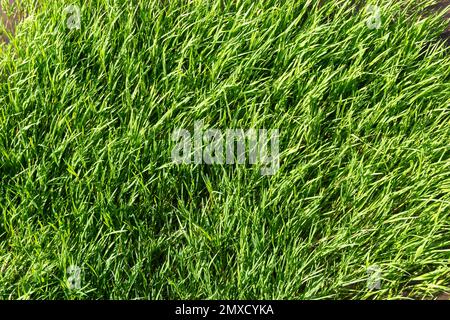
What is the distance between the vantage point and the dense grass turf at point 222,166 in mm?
2322

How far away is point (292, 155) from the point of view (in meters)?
2.55

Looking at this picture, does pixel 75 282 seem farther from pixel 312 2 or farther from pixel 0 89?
pixel 312 2

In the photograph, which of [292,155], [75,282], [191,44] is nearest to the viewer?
[75,282]

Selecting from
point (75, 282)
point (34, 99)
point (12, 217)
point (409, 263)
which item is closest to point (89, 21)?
point (34, 99)

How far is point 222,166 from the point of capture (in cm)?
246

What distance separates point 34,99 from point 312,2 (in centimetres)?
137

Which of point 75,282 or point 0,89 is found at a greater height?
point 0,89

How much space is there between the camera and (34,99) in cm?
261

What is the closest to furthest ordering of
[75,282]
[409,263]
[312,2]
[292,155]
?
1. [75,282]
2. [409,263]
3. [292,155]
4. [312,2]

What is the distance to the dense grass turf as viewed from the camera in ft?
7.62

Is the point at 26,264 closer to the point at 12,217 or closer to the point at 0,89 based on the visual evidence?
the point at 12,217

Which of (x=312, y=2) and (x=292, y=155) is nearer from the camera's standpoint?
(x=292, y=155)
